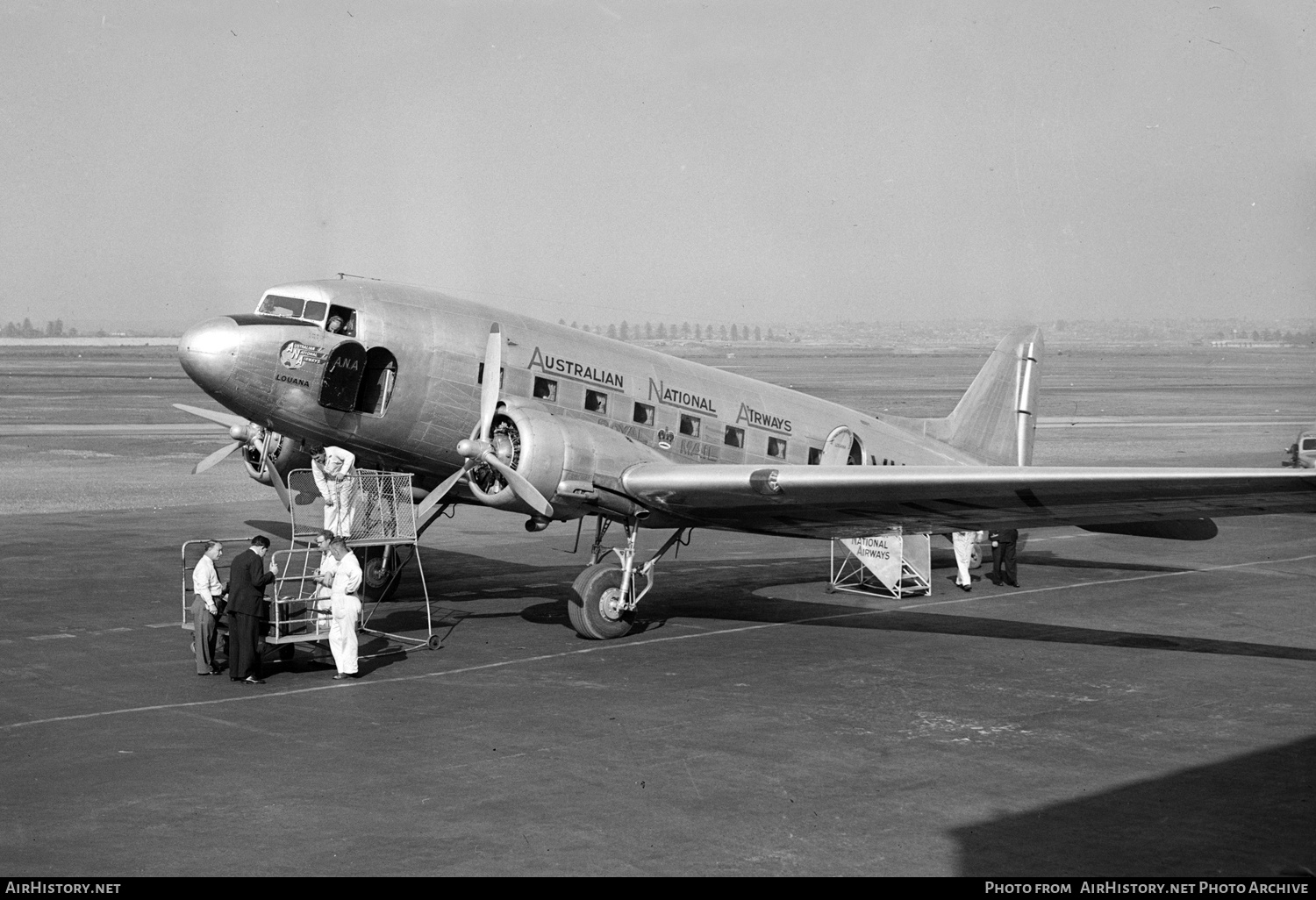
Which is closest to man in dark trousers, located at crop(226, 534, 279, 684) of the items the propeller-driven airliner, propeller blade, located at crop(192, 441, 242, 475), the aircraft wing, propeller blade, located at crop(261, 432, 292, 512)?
the propeller-driven airliner

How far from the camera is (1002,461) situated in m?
27.1

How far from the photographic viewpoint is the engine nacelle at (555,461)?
693 inches

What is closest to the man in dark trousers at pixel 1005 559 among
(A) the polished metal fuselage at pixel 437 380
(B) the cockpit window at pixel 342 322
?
(A) the polished metal fuselage at pixel 437 380

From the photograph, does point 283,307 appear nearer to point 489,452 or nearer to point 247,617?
point 489,452

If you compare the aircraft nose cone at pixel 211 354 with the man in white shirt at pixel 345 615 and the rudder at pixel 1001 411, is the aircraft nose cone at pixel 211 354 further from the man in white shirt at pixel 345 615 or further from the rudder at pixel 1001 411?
the rudder at pixel 1001 411

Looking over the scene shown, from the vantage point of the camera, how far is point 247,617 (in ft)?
50.5

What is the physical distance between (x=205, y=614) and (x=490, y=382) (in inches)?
197

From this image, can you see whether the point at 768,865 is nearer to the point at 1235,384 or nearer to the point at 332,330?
the point at 332,330

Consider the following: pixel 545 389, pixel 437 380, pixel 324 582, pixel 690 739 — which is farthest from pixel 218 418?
pixel 690 739

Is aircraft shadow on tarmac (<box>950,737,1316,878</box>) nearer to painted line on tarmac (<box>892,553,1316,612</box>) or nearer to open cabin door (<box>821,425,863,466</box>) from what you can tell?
painted line on tarmac (<box>892,553,1316,612</box>)

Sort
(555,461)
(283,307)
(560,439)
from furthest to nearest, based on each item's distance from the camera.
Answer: (283,307) < (560,439) < (555,461)

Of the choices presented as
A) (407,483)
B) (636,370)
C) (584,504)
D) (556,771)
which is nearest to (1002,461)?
(636,370)

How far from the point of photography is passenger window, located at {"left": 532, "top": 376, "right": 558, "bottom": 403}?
18.8 metres

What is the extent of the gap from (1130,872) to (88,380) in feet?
372
